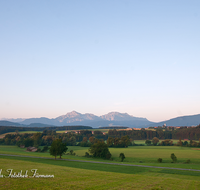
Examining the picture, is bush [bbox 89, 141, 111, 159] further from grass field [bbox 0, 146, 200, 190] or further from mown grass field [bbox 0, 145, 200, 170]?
grass field [bbox 0, 146, 200, 190]

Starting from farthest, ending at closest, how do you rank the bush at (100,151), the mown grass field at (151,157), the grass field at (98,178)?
the bush at (100,151) → the mown grass field at (151,157) → the grass field at (98,178)

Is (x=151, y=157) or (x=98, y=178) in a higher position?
(x=98, y=178)

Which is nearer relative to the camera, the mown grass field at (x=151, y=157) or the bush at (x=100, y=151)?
the mown grass field at (x=151, y=157)

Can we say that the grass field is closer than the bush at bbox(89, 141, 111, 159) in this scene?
Yes

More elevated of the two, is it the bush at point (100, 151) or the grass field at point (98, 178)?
the grass field at point (98, 178)

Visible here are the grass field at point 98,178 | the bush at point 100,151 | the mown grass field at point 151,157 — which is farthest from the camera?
the bush at point 100,151

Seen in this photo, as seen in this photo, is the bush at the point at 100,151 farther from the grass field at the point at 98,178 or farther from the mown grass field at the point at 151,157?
the grass field at the point at 98,178

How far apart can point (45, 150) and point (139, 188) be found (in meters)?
100

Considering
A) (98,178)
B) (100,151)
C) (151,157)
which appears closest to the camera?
(98,178)

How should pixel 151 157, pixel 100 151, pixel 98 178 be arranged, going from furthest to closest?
pixel 100 151 < pixel 151 157 < pixel 98 178

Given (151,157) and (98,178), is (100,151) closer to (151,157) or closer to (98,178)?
(151,157)

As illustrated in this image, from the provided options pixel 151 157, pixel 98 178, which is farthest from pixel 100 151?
pixel 98 178

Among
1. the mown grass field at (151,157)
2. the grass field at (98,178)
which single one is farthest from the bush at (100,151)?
the grass field at (98,178)

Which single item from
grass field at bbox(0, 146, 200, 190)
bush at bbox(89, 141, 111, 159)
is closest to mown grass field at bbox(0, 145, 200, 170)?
bush at bbox(89, 141, 111, 159)
